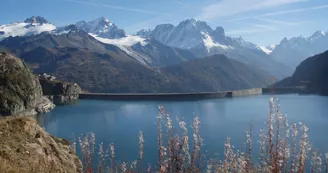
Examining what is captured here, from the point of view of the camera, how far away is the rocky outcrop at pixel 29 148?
9.88m

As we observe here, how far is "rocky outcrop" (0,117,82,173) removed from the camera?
9875 millimetres

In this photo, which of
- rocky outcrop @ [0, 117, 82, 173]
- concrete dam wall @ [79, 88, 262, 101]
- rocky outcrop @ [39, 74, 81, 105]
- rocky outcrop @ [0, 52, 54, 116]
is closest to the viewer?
rocky outcrop @ [0, 117, 82, 173]

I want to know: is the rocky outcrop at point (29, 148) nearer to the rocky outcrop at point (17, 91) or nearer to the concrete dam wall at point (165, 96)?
the rocky outcrop at point (17, 91)

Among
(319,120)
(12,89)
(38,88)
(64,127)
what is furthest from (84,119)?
(319,120)

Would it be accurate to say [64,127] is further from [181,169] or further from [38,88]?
[181,169]

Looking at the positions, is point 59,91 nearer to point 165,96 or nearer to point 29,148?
point 165,96

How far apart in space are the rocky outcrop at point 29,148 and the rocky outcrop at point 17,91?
7814 centimetres

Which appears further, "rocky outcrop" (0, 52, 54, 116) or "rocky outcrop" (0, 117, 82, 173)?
"rocky outcrop" (0, 52, 54, 116)

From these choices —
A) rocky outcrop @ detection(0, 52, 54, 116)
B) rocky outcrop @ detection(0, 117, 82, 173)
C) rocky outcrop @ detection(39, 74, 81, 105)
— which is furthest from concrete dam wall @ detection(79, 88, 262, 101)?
rocky outcrop @ detection(0, 117, 82, 173)

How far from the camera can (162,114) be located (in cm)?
925

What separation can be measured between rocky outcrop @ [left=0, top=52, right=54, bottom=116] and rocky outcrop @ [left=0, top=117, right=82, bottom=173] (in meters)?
78.1

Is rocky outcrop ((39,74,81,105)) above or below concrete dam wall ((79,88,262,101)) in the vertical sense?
above

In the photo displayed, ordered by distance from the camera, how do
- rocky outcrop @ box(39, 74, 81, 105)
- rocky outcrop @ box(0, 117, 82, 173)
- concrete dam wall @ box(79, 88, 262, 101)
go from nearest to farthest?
rocky outcrop @ box(0, 117, 82, 173), rocky outcrop @ box(39, 74, 81, 105), concrete dam wall @ box(79, 88, 262, 101)

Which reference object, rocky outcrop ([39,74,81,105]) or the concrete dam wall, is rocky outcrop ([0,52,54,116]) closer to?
rocky outcrop ([39,74,81,105])
